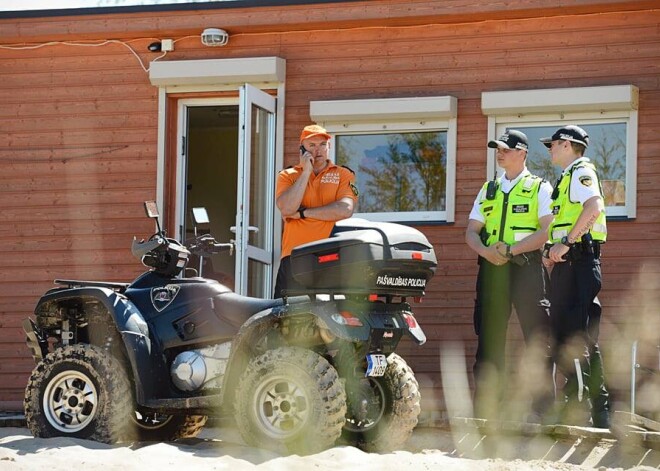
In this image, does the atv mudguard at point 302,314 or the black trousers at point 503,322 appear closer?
the atv mudguard at point 302,314

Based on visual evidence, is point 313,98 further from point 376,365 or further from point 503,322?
point 376,365

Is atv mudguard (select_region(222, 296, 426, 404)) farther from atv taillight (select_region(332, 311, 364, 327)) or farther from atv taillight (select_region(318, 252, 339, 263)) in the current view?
atv taillight (select_region(318, 252, 339, 263))

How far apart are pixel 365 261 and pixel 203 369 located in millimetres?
1309

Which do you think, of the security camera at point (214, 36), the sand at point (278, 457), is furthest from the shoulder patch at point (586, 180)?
the security camera at point (214, 36)

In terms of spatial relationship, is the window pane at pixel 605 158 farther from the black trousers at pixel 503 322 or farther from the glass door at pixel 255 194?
the glass door at pixel 255 194

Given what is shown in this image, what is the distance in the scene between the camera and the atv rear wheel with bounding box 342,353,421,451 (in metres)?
7.75

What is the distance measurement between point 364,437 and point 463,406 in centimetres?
269

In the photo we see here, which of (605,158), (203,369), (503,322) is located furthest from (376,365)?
(605,158)

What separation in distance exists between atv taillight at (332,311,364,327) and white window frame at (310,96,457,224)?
11.5 feet

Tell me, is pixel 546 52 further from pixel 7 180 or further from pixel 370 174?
pixel 7 180

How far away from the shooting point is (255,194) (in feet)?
35.8

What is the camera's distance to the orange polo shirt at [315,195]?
862cm

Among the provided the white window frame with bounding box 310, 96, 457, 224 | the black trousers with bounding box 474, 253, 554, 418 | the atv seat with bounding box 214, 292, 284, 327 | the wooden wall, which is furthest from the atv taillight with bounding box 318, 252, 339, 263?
the white window frame with bounding box 310, 96, 457, 224

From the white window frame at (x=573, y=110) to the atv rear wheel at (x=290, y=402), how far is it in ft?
12.5
